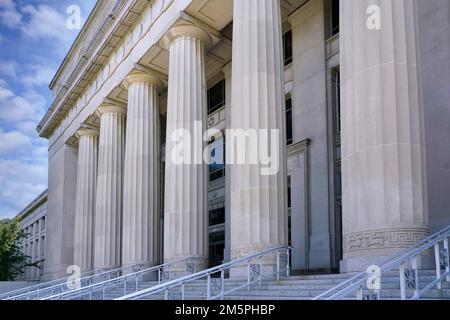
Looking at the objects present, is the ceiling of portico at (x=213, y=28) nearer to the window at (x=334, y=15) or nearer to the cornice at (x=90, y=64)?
the window at (x=334, y=15)

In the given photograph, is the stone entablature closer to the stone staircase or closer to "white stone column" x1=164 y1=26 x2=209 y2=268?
"white stone column" x1=164 y1=26 x2=209 y2=268

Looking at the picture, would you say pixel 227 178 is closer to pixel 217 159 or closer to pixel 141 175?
pixel 217 159

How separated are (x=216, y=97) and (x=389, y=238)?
19558mm

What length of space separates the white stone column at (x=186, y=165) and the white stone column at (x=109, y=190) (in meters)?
9.41

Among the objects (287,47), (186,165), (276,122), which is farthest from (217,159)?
(276,122)

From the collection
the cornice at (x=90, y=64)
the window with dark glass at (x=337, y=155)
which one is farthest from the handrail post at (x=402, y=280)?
the cornice at (x=90, y=64)

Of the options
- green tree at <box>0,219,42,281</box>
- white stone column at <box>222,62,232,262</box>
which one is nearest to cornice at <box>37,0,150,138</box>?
white stone column at <box>222,62,232,262</box>

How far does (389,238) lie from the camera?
10.5 meters

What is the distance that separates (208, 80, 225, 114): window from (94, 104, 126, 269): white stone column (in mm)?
5042

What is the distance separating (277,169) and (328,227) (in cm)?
507

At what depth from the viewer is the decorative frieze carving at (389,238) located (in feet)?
34.2
